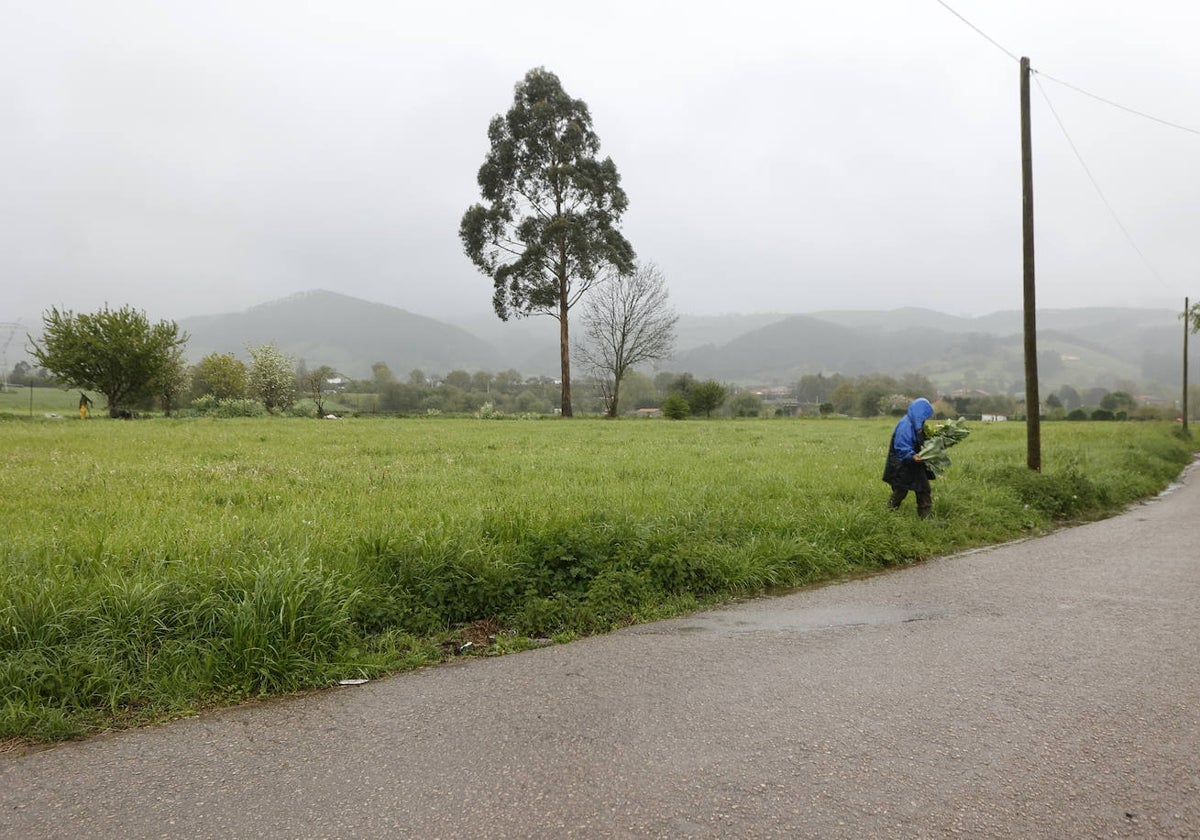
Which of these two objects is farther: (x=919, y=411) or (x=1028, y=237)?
(x=1028, y=237)

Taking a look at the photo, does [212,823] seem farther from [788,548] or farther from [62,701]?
[788,548]

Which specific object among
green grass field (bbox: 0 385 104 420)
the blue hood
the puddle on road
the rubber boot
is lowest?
the puddle on road

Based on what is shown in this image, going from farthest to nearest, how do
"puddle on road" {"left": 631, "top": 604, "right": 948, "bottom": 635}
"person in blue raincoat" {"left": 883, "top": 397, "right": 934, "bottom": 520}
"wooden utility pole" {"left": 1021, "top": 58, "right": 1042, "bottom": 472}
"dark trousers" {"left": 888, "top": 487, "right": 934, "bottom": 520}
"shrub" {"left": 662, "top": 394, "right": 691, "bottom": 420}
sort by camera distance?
"shrub" {"left": 662, "top": 394, "right": 691, "bottom": 420}, "wooden utility pole" {"left": 1021, "top": 58, "right": 1042, "bottom": 472}, "dark trousers" {"left": 888, "top": 487, "right": 934, "bottom": 520}, "person in blue raincoat" {"left": 883, "top": 397, "right": 934, "bottom": 520}, "puddle on road" {"left": 631, "top": 604, "right": 948, "bottom": 635}

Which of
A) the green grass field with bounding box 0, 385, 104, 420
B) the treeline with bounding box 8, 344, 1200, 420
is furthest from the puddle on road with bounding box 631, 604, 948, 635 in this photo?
the green grass field with bounding box 0, 385, 104, 420

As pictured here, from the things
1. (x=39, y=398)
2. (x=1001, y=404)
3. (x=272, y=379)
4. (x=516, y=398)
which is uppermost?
(x=272, y=379)

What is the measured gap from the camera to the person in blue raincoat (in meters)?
8.02

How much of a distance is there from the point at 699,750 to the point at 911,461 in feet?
20.5

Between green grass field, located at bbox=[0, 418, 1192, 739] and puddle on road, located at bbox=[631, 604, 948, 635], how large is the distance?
0.34 m

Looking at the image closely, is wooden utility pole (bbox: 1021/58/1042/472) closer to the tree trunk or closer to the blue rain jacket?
the blue rain jacket

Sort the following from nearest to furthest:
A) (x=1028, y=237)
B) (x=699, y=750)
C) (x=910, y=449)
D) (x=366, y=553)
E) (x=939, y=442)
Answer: (x=699, y=750)
(x=366, y=553)
(x=939, y=442)
(x=910, y=449)
(x=1028, y=237)

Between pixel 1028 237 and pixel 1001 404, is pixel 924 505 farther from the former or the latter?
pixel 1001 404

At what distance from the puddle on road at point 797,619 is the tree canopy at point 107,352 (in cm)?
3700

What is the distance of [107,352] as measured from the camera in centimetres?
3206

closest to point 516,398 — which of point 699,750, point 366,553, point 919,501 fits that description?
point 919,501
